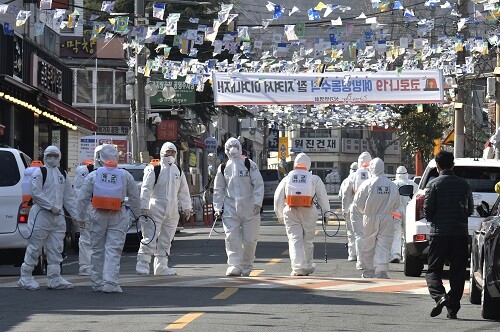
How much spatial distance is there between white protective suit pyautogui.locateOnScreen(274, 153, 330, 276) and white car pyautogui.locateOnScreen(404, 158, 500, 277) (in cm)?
147

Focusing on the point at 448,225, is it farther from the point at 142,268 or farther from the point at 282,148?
the point at 282,148

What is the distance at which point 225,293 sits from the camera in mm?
15055

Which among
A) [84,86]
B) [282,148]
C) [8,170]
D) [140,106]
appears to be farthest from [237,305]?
[282,148]

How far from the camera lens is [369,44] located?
34.4 metres

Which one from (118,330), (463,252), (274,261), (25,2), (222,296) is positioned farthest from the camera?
(25,2)

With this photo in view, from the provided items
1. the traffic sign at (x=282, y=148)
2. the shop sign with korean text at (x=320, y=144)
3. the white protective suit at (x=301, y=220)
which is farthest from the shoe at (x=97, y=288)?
the shop sign with korean text at (x=320, y=144)

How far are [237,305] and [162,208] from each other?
219 inches

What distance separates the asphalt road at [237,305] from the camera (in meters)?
11.9

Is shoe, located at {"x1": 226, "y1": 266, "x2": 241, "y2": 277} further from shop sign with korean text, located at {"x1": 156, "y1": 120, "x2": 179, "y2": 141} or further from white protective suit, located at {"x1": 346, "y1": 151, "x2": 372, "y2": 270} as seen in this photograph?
shop sign with korean text, located at {"x1": 156, "y1": 120, "x2": 179, "y2": 141}

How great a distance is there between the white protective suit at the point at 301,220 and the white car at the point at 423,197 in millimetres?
1471

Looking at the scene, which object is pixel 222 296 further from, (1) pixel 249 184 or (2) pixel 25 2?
(2) pixel 25 2

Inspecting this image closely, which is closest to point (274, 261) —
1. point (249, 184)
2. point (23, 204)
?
point (249, 184)

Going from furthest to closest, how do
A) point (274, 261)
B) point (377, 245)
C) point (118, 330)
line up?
point (274, 261), point (377, 245), point (118, 330)

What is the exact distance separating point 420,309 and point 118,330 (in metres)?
3.81
